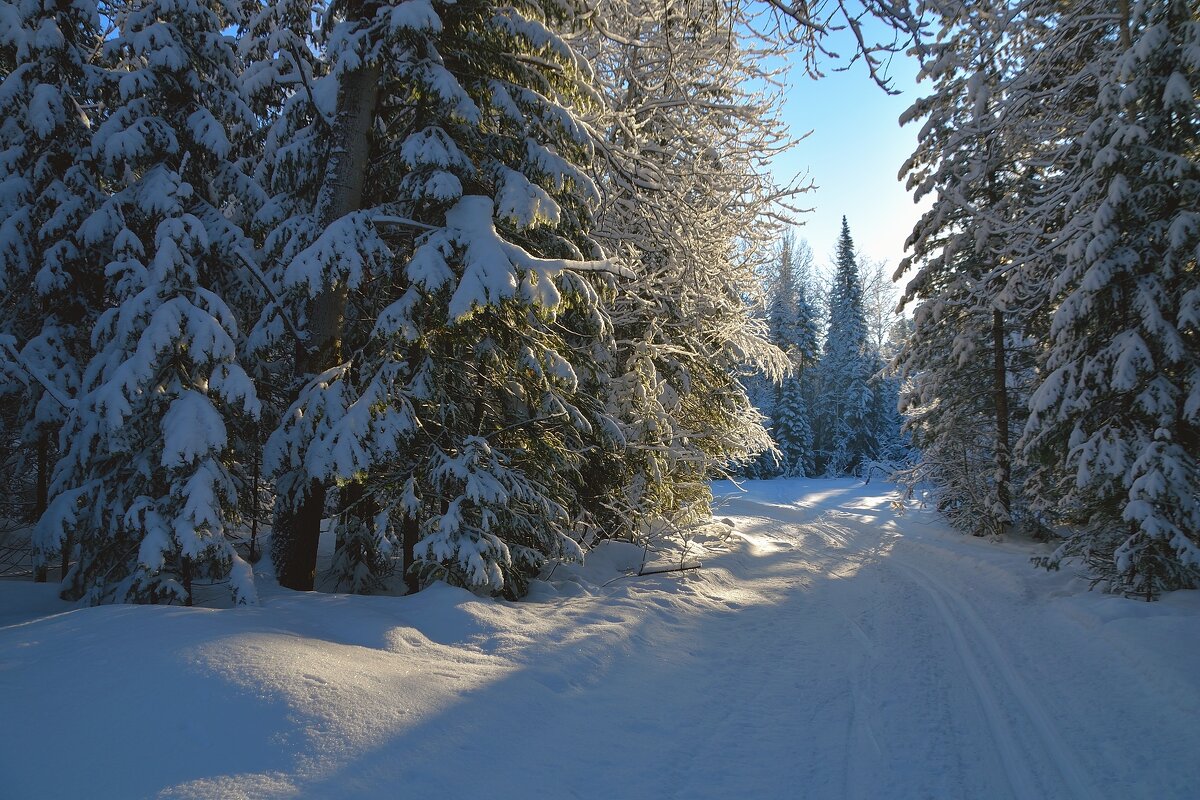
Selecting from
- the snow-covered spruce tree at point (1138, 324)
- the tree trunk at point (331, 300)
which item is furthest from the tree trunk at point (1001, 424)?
the tree trunk at point (331, 300)

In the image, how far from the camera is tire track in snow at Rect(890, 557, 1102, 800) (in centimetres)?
397

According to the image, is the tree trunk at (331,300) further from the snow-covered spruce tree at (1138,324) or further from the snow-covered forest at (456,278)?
the snow-covered spruce tree at (1138,324)

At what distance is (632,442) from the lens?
9453 mm

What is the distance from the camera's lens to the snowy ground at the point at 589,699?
3.12 meters

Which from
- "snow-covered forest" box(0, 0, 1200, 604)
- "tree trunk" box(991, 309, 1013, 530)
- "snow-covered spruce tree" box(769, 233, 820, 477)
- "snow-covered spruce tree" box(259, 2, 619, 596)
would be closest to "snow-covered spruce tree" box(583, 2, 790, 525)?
"snow-covered forest" box(0, 0, 1200, 604)

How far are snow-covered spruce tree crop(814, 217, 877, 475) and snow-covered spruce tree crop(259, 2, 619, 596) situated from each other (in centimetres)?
4238

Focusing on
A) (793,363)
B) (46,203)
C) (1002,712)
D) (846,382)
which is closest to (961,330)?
(1002,712)

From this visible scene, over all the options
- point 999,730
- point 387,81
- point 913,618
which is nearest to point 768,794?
point 999,730

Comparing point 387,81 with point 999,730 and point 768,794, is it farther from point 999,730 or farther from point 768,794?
point 999,730

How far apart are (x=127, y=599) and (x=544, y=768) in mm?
5009

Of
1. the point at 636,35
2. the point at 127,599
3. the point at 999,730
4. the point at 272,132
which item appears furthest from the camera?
the point at 636,35

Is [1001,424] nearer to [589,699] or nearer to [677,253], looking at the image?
[677,253]

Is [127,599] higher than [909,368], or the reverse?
[909,368]

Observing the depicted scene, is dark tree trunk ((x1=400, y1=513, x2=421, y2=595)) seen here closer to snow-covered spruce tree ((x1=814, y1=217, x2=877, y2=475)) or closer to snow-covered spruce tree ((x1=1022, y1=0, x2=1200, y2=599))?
snow-covered spruce tree ((x1=1022, y1=0, x2=1200, y2=599))
